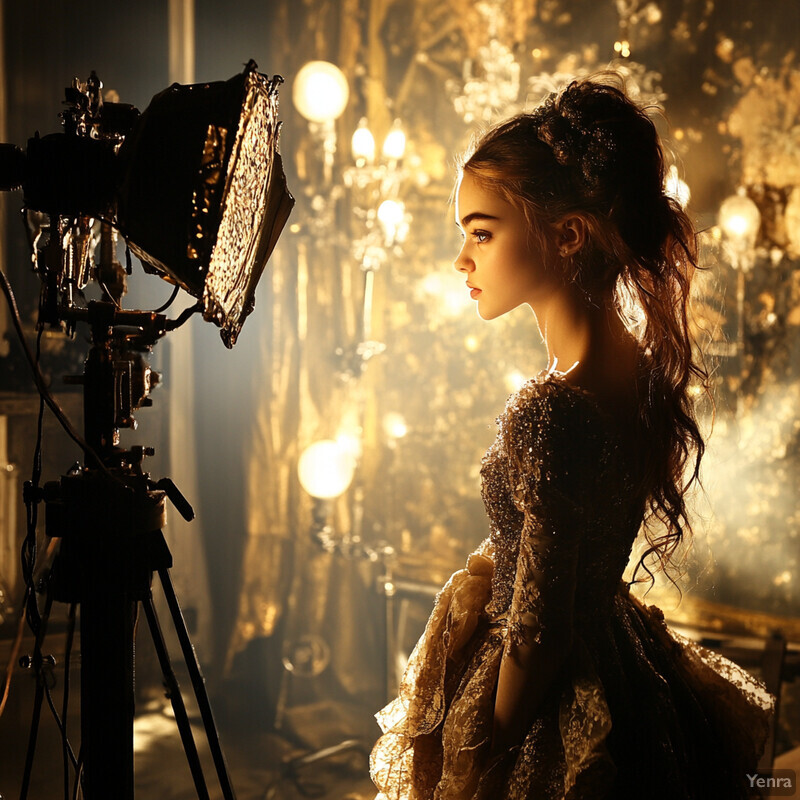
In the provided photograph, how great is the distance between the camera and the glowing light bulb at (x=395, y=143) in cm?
351

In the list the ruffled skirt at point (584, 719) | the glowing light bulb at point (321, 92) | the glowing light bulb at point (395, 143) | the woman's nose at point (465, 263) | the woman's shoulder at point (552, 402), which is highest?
the glowing light bulb at point (321, 92)

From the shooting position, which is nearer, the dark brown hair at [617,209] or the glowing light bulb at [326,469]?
the dark brown hair at [617,209]

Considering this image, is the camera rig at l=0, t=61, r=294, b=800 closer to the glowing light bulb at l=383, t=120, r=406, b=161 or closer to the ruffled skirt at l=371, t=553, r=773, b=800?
the ruffled skirt at l=371, t=553, r=773, b=800

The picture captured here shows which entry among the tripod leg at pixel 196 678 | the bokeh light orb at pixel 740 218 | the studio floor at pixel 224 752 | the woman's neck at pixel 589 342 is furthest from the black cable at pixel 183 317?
the bokeh light orb at pixel 740 218

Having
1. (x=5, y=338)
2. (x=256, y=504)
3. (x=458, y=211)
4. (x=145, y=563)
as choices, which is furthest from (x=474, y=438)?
(x=145, y=563)

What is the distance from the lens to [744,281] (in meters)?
2.92

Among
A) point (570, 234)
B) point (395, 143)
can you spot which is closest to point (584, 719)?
point (570, 234)

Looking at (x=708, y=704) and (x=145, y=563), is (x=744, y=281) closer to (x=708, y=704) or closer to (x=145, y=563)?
(x=708, y=704)

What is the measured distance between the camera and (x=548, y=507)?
109 cm

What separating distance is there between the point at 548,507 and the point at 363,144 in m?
2.79

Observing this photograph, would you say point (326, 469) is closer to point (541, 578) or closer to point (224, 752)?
point (224, 752)

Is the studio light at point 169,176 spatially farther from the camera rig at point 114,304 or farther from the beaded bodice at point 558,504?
the beaded bodice at point 558,504

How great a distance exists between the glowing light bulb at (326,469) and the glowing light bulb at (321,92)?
1.49 meters

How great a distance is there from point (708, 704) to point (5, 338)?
232cm
